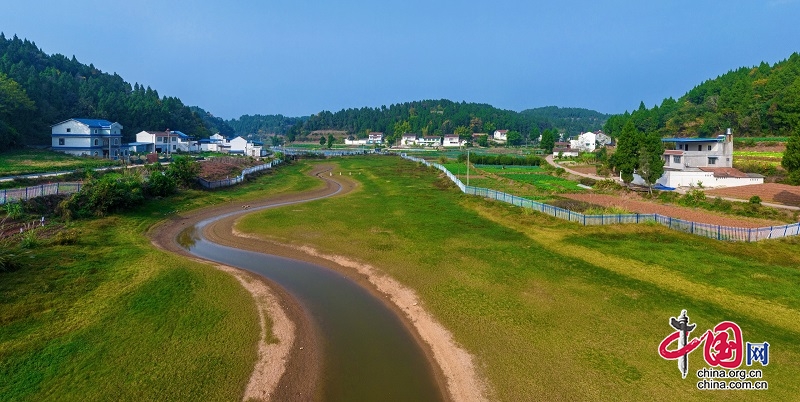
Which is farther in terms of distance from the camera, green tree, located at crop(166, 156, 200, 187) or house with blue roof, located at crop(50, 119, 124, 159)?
house with blue roof, located at crop(50, 119, 124, 159)

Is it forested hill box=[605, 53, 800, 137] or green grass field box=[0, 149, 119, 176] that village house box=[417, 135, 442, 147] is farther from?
green grass field box=[0, 149, 119, 176]

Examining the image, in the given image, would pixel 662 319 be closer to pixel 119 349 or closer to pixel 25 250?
pixel 119 349

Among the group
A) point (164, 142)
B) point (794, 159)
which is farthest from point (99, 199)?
point (164, 142)

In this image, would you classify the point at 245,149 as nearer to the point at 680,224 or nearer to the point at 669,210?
the point at 669,210

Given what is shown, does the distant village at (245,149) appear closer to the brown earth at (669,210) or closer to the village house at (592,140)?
the brown earth at (669,210)

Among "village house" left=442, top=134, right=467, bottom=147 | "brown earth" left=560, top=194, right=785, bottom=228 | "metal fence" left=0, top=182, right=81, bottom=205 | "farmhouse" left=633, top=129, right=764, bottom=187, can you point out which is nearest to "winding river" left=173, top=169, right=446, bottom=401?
"metal fence" left=0, top=182, right=81, bottom=205

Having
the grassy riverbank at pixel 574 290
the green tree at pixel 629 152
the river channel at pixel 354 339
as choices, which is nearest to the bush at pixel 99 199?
the grassy riverbank at pixel 574 290

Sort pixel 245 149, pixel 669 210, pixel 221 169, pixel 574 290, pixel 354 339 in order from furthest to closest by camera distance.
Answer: pixel 245 149 → pixel 221 169 → pixel 669 210 → pixel 574 290 → pixel 354 339
